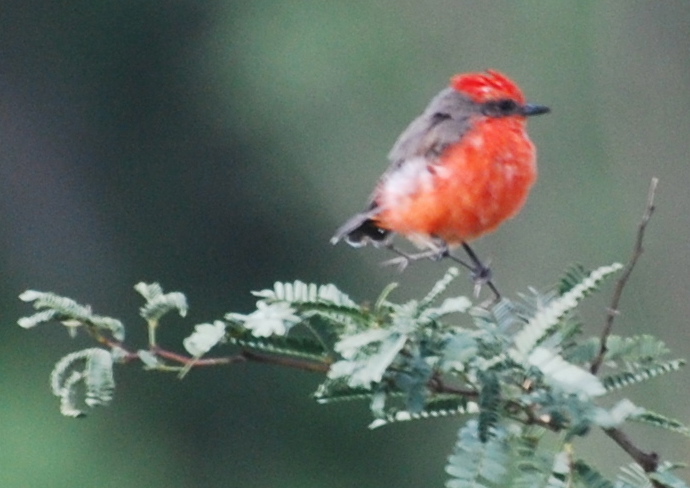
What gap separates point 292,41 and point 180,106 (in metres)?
1.00

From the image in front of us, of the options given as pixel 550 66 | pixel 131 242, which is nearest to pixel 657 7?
pixel 550 66

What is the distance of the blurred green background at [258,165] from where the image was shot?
9562 mm

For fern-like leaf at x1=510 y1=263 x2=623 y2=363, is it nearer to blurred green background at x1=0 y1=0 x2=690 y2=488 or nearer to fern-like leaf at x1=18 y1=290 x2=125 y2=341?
fern-like leaf at x1=18 y1=290 x2=125 y2=341

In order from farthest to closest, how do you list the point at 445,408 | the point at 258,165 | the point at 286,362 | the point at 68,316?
the point at 258,165, the point at 445,408, the point at 68,316, the point at 286,362

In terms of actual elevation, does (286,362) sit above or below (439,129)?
below

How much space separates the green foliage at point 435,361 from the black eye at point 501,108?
72.0 inches

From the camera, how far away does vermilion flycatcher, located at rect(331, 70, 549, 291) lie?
3.83 metres

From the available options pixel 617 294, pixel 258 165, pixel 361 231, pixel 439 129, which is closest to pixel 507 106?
pixel 439 129

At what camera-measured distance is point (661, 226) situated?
9.15 metres

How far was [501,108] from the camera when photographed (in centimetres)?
405

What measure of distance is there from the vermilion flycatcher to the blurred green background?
508cm

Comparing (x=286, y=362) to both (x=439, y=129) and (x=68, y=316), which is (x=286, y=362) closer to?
(x=68, y=316)

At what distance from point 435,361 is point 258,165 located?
8.34m

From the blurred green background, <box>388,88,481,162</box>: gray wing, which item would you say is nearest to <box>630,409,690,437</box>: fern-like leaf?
<box>388,88,481,162</box>: gray wing
